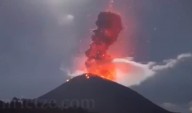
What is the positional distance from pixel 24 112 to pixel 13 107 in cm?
1026

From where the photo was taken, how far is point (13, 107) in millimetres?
165625

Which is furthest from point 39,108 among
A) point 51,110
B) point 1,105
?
point 1,105

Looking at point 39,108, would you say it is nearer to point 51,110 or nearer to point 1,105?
point 51,110

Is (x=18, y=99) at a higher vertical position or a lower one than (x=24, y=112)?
higher

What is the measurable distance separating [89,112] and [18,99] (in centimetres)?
3321

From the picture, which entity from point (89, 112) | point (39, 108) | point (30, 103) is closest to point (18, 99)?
point (30, 103)

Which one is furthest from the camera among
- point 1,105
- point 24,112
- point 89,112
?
point 89,112

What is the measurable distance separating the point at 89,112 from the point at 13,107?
3553 cm

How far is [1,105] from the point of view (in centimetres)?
16975

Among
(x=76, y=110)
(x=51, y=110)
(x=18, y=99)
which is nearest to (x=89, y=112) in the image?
(x=76, y=110)

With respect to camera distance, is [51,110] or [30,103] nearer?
[51,110]

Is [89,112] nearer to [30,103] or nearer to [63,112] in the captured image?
[63,112]

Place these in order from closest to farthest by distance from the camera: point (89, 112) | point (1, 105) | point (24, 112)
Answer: point (24, 112) → point (1, 105) → point (89, 112)

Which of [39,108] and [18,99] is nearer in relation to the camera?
[39,108]
